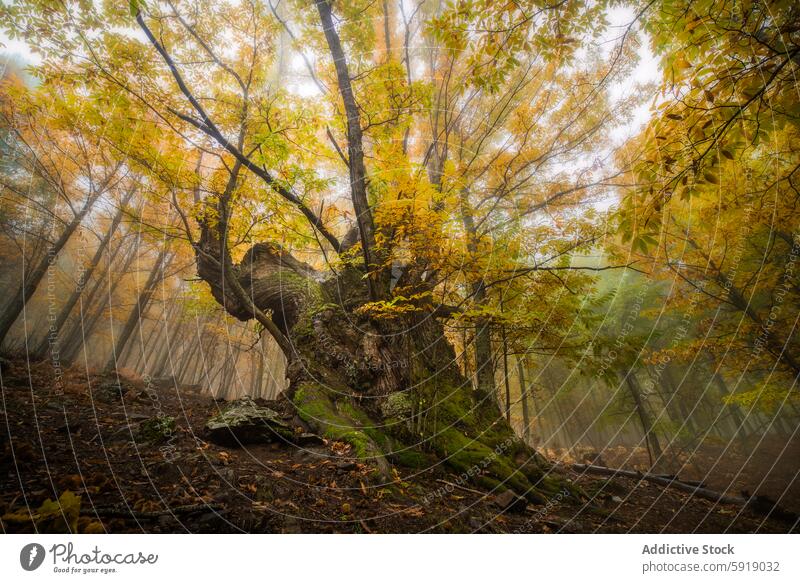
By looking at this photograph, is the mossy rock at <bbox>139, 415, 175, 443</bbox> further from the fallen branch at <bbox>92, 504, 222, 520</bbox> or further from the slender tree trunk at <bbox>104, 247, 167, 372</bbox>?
the slender tree trunk at <bbox>104, 247, 167, 372</bbox>

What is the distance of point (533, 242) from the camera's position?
5266mm

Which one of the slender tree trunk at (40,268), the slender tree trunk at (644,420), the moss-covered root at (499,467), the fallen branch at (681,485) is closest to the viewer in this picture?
the slender tree trunk at (40,268)

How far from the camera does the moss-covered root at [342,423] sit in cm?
386

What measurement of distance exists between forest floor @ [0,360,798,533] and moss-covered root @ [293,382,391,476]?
21cm

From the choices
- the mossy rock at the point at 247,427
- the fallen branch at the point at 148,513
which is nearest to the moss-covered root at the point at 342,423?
the mossy rock at the point at 247,427

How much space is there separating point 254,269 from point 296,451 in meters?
4.69

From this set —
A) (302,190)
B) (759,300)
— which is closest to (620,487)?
(302,190)

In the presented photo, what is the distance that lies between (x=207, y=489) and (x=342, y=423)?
2.14m

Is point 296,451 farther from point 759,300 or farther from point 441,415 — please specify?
point 759,300

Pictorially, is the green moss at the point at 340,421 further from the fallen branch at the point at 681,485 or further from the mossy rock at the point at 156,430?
the fallen branch at the point at 681,485

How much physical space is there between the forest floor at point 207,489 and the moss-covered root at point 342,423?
0.21 metres

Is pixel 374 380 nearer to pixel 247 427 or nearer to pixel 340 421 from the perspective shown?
pixel 340 421

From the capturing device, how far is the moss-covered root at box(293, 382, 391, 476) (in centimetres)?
386

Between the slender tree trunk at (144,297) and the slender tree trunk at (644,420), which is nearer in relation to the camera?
the slender tree trunk at (644,420)
